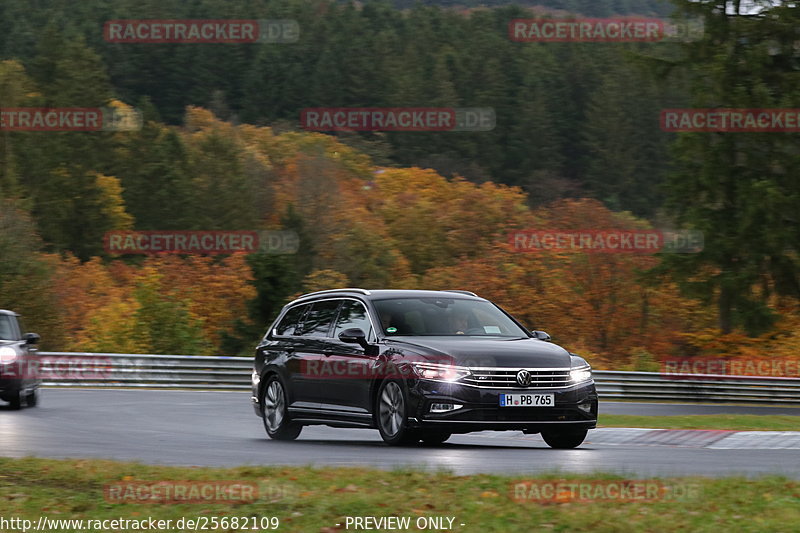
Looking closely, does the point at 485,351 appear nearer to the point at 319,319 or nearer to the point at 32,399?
the point at 319,319

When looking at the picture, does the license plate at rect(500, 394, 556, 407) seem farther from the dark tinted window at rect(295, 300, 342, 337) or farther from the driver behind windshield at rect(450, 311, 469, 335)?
the dark tinted window at rect(295, 300, 342, 337)

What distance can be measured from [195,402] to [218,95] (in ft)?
362

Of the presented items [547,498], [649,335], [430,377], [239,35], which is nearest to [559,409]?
[430,377]

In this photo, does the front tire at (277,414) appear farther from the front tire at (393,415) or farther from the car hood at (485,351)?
the car hood at (485,351)

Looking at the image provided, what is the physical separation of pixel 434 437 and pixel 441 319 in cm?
144

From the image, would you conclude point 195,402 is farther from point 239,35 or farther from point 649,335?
point 239,35

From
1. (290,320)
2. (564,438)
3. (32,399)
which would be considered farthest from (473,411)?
(32,399)

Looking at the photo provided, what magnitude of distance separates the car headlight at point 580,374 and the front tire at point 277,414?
3.72 meters

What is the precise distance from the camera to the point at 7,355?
21703 mm

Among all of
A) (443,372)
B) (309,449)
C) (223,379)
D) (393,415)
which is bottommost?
(223,379)

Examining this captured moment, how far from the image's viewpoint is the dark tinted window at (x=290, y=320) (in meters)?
17.0

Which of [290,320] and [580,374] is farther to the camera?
[290,320]

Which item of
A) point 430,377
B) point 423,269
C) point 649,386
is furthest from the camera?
point 423,269

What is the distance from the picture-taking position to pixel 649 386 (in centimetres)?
3209
